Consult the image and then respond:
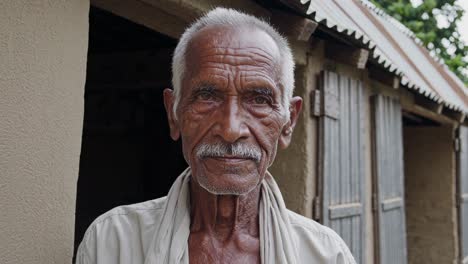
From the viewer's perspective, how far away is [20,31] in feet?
4.57

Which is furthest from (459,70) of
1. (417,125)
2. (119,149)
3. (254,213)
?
(254,213)

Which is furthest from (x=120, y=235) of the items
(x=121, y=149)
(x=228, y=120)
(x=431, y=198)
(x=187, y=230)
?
(x=431, y=198)

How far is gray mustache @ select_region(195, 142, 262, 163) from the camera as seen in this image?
1.33 metres

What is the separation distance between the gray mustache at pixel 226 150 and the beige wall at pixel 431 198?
5.89 meters

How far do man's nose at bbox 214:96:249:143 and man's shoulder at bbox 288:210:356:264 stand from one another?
0.41m

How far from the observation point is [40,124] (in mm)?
1450

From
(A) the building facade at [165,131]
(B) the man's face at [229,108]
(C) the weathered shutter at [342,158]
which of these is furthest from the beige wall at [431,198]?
(B) the man's face at [229,108]

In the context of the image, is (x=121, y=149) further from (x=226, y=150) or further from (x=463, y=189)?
(x=463, y=189)

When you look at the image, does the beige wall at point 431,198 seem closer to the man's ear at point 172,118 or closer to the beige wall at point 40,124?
the man's ear at point 172,118

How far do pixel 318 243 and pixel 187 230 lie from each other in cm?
44

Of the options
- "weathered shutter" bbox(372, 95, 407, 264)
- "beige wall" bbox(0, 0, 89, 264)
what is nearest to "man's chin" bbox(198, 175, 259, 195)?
"beige wall" bbox(0, 0, 89, 264)

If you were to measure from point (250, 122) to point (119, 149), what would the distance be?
3.57m

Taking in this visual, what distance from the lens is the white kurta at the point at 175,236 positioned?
136 cm

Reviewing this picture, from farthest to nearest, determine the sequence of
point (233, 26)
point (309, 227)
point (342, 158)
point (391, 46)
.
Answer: point (391, 46) < point (342, 158) < point (309, 227) < point (233, 26)
